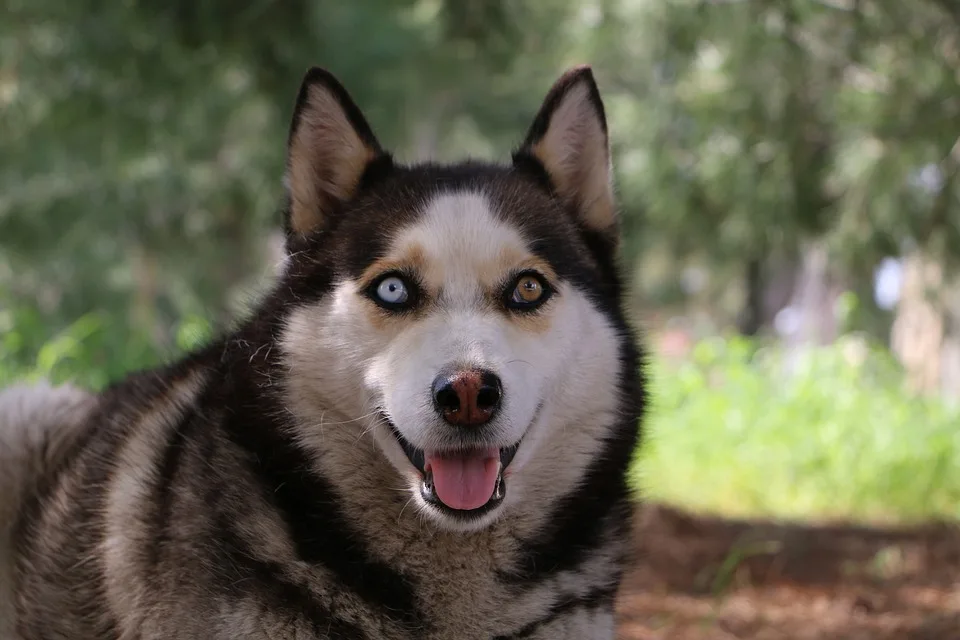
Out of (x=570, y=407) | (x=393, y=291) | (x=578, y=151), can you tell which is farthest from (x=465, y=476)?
(x=578, y=151)

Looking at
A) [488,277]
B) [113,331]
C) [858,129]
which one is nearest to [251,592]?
[488,277]

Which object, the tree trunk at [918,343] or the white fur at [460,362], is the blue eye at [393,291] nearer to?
the white fur at [460,362]

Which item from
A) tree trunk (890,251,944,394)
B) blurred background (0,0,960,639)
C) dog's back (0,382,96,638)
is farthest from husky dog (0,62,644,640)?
tree trunk (890,251,944,394)

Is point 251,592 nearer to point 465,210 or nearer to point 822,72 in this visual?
point 465,210

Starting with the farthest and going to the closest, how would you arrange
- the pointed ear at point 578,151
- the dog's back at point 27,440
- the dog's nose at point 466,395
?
the dog's back at point 27,440 < the pointed ear at point 578,151 < the dog's nose at point 466,395

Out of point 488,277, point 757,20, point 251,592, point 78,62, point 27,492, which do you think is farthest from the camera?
point 78,62

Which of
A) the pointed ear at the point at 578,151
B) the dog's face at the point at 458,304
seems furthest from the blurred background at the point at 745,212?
the dog's face at the point at 458,304

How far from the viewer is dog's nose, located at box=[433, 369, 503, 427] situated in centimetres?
216

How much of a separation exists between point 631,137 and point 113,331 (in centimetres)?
616

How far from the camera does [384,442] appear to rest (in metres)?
2.39

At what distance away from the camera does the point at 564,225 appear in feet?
9.16

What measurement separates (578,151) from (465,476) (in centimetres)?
111

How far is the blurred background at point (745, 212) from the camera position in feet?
16.2

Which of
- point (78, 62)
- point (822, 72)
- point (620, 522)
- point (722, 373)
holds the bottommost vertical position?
point (722, 373)
